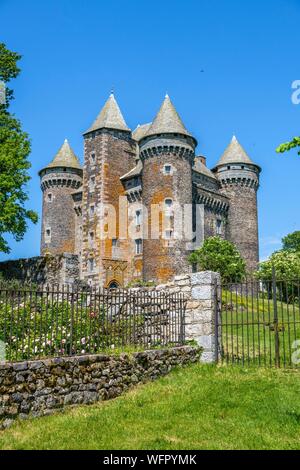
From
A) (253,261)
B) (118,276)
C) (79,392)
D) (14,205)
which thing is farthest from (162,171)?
(79,392)

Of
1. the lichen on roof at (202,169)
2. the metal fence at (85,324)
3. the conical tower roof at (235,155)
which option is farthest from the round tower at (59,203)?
the metal fence at (85,324)

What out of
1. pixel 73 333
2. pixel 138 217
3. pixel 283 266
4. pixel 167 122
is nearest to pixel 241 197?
pixel 283 266

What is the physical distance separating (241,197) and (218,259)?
16380mm

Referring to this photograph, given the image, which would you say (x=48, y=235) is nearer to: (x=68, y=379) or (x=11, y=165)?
(x=11, y=165)

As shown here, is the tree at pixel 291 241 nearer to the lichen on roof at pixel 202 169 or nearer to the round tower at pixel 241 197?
the round tower at pixel 241 197

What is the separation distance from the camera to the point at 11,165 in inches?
980

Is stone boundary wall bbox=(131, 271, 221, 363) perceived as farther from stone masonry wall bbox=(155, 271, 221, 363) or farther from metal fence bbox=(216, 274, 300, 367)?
metal fence bbox=(216, 274, 300, 367)

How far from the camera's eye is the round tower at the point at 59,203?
5631 centimetres

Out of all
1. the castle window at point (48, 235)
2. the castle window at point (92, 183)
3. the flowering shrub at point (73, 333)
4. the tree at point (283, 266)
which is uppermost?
the castle window at point (92, 183)

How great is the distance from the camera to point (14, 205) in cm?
2453

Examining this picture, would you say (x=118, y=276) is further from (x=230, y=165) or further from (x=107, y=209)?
(x=230, y=165)

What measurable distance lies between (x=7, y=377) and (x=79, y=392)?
5.20 ft

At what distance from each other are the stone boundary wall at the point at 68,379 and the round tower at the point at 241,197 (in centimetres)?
4696

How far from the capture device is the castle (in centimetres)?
4834
